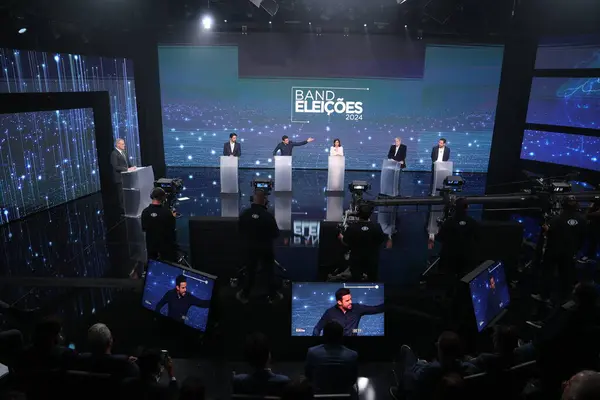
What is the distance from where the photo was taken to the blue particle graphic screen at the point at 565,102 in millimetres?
10344

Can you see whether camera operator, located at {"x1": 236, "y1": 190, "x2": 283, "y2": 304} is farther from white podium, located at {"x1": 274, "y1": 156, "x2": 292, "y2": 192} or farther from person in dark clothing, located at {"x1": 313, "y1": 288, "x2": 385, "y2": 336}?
white podium, located at {"x1": 274, "y1": 156, "x2": 292, "y2": 192}

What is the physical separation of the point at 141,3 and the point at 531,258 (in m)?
9.49

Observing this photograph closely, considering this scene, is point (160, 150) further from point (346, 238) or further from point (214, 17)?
point (346, 238)

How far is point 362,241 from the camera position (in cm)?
478

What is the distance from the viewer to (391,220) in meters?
8.12

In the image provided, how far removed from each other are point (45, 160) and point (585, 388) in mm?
8831

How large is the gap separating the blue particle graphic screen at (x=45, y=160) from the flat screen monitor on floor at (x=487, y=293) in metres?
7.32

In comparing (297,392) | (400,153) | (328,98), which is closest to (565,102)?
(400,153)

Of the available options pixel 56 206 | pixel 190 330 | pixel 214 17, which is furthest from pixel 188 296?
pixel 214 17

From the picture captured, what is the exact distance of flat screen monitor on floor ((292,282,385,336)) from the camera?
3.48 meters

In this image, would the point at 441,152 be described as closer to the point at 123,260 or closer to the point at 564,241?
the point at 564,241

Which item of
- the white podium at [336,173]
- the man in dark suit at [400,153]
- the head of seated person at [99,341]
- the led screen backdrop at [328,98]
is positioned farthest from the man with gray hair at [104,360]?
the led screen backdrop at [328,98]

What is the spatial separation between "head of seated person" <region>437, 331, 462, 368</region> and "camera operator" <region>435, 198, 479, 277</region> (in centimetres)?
241

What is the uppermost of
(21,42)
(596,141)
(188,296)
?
(21,42)
